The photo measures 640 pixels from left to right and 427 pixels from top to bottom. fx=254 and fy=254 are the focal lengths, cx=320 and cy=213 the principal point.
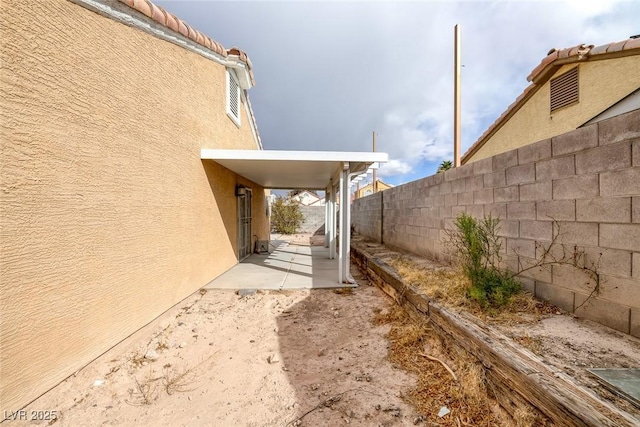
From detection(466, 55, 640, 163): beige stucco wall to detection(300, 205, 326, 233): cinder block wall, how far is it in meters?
12.4

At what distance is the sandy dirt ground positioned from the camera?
2.13 m

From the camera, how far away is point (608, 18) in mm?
5727

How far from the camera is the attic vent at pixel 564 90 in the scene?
638 centimetres

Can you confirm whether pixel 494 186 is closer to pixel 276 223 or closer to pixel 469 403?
pixel 469 403

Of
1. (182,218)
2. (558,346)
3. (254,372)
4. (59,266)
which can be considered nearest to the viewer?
(558,346)

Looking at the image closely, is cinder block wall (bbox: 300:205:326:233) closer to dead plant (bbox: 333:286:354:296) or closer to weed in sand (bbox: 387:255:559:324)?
dead plant (bbox: 333:286:354:296)

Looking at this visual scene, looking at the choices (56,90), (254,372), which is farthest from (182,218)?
(254,372)

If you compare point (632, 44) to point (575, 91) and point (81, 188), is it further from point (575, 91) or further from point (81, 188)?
point (81, 188)

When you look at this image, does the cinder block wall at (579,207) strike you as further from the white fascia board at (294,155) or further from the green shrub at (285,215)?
the green shrub at (285,215)

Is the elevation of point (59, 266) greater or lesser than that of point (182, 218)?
lesser

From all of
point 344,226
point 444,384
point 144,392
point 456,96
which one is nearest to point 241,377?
point 144,392

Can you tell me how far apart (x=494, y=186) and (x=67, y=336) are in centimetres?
580

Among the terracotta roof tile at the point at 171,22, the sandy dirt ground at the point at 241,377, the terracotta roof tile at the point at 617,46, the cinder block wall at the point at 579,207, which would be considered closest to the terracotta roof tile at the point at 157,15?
the terracotta roof tile at the point at 171,22

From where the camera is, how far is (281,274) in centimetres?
656
